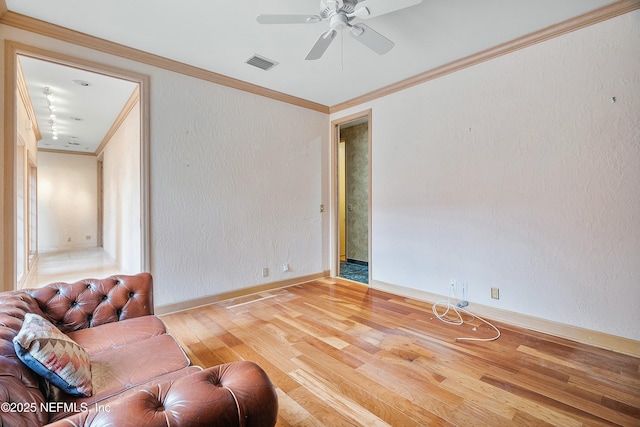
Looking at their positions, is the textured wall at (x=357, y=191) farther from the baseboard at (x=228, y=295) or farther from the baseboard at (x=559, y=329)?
the baseboard at (x=559, y=329)

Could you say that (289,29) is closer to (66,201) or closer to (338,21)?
(338,21)

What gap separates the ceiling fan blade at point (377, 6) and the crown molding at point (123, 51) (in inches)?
86.4

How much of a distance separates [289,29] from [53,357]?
2.77m

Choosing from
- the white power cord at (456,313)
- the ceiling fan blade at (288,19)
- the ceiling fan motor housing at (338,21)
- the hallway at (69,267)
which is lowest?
the white power cord at (456,313)

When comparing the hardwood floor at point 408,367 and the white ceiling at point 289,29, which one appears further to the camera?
the white ceiling at point 289,29

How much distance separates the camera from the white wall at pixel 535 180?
2.37 meters

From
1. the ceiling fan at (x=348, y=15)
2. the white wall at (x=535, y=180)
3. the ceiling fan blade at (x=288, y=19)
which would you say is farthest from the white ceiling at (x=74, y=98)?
the white wall at (x=535, y=180)

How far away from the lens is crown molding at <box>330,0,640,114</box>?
235 cm

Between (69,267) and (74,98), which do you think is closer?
(74,98)

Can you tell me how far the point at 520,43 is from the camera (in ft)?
9.20

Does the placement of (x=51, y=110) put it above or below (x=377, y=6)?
above

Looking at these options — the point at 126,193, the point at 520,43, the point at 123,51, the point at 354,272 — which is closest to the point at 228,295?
the point at 354,272

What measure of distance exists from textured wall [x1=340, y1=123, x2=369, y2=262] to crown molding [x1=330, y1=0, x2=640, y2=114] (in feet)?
5.92

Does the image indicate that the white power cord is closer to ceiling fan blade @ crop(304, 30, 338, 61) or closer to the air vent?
ceiling fan blade @ crop(304, 30, 338, 61)
